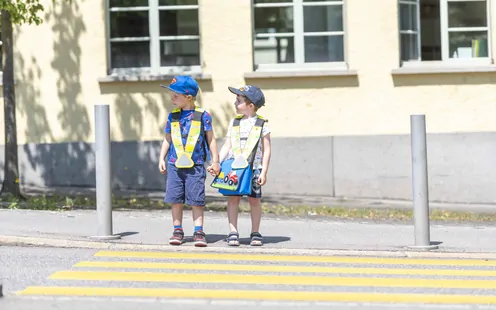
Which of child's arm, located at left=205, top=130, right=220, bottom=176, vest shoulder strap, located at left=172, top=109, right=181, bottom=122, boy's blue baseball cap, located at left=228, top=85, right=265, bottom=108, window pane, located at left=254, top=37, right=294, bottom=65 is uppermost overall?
window pane, located at left=254, top=37, right=294, bottom=65

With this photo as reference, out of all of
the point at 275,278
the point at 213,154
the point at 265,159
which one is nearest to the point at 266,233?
the point at 265,159

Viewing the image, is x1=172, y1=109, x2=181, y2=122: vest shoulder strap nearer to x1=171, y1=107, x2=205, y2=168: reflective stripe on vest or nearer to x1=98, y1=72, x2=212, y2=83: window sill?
x1=171, y1=107, x2=205, y2=168: reflective stripe on vest

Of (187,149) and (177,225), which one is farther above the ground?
(187,149)

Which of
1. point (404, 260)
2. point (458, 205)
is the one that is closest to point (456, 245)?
point (404, 260)

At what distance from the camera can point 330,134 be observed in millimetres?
16125

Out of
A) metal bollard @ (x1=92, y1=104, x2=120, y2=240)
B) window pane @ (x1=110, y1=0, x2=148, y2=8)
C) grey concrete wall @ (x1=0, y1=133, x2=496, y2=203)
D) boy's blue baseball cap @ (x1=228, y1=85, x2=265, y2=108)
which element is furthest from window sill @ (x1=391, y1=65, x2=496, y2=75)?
metal bollard @ (x1=92, y1=104, x2=120, y2=240)

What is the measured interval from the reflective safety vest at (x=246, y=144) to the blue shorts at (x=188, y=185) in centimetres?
33

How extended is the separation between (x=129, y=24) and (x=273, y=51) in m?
2.24

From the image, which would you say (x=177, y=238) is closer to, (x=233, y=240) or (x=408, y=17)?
(x=233, y=240)

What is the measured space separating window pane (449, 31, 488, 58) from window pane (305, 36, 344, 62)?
5.60 ft

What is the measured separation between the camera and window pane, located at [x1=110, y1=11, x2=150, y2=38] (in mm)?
16469

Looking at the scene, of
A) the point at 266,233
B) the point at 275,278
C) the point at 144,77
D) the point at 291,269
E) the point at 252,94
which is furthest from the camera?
the point at 144,77

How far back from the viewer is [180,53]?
16391 millimetres

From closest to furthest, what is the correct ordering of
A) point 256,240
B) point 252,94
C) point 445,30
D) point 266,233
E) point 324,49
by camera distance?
point 252,94, point 256,240, point 266,233, point 324,49, point 445,30
